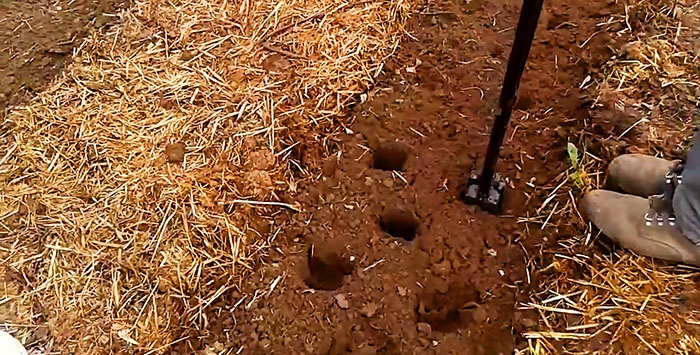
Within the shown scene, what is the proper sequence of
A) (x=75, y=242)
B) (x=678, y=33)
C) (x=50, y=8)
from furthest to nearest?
(x=50, y=8) < (x=678, y=33) < (x=75, y=242)

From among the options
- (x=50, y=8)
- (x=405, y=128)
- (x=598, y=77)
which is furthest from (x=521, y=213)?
(x=50, y=8)

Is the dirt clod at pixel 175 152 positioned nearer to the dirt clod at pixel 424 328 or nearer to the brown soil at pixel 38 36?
the brown soil at pixel 38 36

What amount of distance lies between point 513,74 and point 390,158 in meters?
0.62

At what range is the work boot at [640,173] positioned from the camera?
181cm

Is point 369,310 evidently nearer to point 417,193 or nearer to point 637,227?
point 417,193

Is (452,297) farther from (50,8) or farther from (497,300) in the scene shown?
(50,8)

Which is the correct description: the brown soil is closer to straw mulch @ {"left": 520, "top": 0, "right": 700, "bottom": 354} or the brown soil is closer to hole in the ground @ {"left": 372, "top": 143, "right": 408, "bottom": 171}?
hole in the ground @ {"left": 372, "top": 143, "right": 408, "bottom": 171}

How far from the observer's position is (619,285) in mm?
1751

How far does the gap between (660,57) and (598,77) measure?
0.21 metres

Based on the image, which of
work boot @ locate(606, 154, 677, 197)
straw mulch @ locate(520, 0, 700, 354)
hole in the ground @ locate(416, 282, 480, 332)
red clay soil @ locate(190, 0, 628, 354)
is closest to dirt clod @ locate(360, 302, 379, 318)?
red clay soil @ locate(190, 0, 628, 354)

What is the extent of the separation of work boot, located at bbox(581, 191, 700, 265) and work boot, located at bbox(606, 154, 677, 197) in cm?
1

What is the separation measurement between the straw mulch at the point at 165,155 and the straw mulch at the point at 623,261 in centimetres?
69

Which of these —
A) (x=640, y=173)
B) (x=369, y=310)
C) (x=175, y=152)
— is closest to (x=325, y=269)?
(x=369, y=310)

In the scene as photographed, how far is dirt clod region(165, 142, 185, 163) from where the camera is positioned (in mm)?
2027
